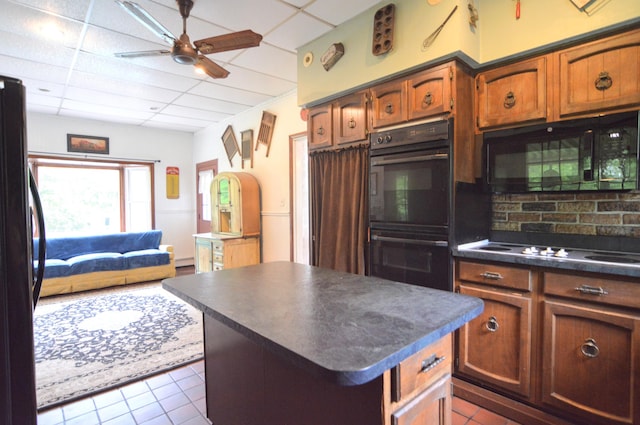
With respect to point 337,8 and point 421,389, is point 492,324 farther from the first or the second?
point 337,8

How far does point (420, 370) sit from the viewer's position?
106 cm

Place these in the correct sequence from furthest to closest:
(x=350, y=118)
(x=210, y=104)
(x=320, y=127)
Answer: (x=210, y=104)
(x=320, y=127)
(x=350, y=118)

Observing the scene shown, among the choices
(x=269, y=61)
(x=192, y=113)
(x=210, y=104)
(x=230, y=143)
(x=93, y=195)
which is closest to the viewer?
(x=269, y=61)

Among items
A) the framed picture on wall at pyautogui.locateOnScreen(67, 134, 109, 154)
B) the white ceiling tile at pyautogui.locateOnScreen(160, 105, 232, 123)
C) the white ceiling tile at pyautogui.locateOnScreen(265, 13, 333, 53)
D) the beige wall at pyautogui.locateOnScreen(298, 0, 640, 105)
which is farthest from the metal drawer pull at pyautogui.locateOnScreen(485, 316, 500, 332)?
the framed picture on wall at pyautogui.locateOnScreen(67, 134, 109, 154)

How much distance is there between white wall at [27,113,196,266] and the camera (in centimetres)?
531

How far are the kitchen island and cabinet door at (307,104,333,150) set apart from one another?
1.55 metres

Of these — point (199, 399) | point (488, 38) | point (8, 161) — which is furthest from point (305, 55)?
point (199, 399)

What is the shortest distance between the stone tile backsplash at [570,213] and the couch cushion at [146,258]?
15.9 feet

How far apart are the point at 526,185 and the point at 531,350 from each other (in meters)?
0.99

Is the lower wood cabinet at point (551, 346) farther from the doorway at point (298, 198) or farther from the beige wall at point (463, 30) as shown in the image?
the doorway at point (298, 198)

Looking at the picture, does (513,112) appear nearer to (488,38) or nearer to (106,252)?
(488,38)

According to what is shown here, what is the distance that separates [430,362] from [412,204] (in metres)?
1.38

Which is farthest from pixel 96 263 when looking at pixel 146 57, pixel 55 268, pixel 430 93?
pixel 430 93

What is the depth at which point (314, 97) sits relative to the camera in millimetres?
2998
